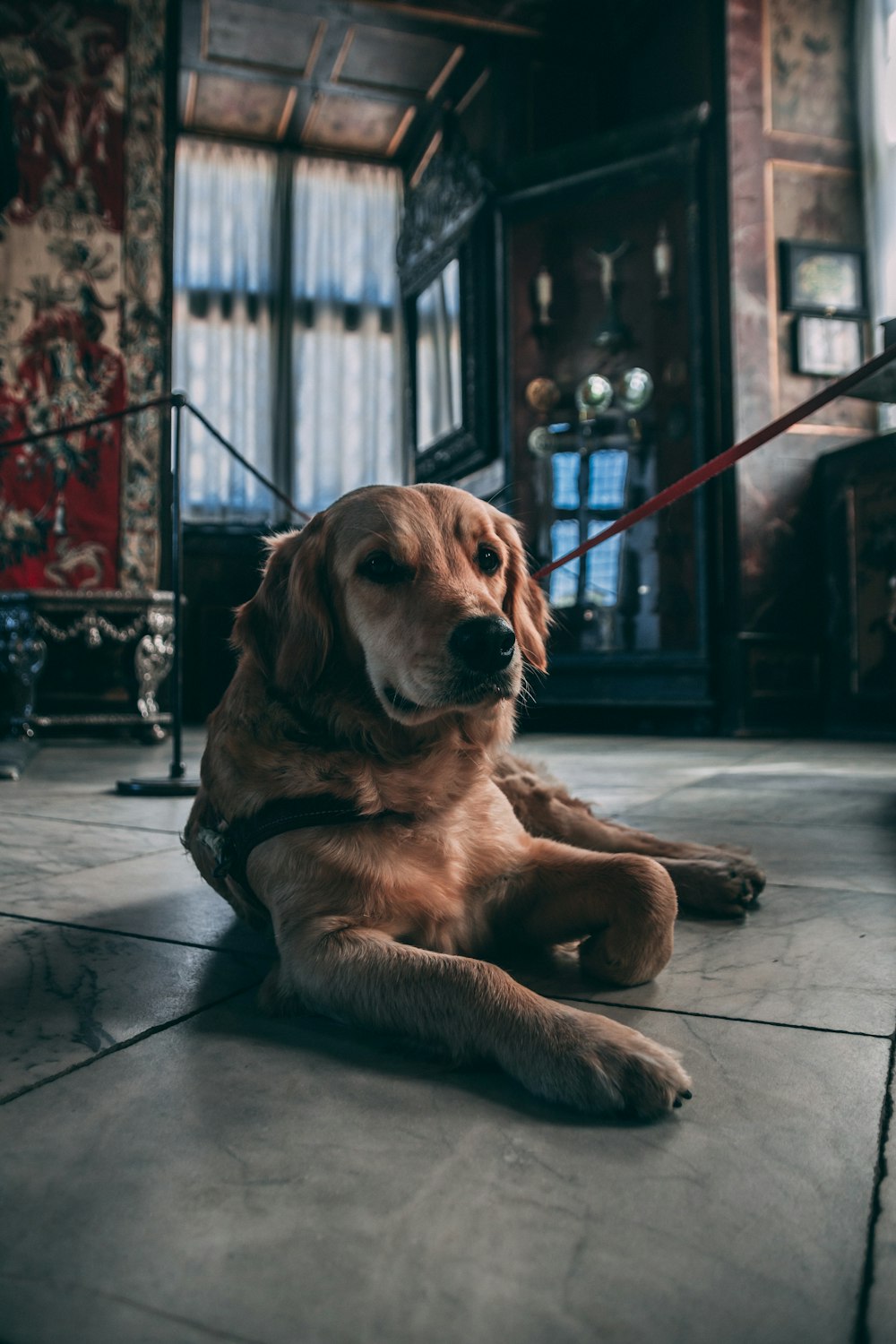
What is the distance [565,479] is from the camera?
7.24m

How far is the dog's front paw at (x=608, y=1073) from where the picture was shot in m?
1.01

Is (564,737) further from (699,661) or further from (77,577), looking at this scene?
(77,577)

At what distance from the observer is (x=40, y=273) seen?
6457mm

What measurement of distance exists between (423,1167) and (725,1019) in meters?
0.56

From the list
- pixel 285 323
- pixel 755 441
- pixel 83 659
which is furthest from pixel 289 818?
pixel 285 323

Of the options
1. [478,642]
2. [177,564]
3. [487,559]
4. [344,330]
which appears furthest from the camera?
[344,330]

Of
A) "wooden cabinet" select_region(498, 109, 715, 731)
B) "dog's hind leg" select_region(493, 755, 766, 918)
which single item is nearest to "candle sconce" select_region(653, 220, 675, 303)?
"wooden cabinet" select_region(498, 109, 715, 731)

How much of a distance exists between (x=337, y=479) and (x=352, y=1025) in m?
8.98

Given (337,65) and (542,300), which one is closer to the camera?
(542,300)

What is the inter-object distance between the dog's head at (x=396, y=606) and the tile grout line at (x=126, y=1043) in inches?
18.6

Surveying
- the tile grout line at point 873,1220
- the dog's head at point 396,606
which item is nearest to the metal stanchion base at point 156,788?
the dog's head at point 396,606

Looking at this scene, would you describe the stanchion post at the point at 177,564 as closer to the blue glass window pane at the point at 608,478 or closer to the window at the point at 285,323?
the blue glass window pane at the point at 608,478

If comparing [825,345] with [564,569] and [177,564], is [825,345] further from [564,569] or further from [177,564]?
[177,564]

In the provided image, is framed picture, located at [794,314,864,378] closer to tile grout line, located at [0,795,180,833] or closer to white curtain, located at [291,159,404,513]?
white curtain, located at [291,159,404,513]
